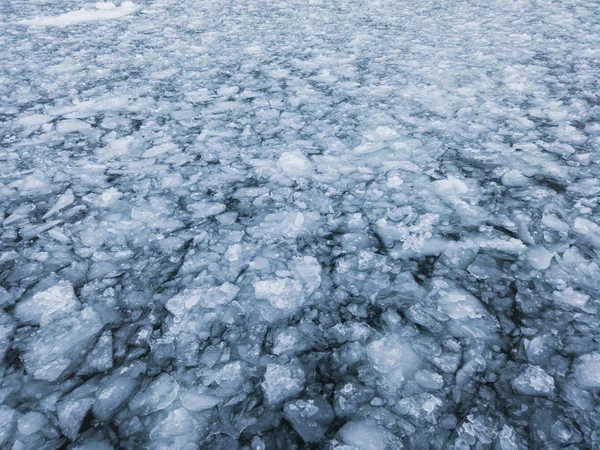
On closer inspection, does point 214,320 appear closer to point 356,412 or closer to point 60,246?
point 356,412

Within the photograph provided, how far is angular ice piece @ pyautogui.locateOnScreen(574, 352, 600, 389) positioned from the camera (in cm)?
103

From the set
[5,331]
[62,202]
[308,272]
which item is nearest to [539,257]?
[308,272]

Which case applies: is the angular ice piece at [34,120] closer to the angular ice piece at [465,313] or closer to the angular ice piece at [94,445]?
the angular ice piece at [94,445]

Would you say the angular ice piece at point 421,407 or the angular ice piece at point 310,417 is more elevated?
the angular ice piece at point 421,407

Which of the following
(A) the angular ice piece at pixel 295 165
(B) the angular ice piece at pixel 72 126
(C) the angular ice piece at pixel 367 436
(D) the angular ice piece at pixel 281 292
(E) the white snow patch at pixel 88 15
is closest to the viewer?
(C) the angular ice piece at pixel 367 436

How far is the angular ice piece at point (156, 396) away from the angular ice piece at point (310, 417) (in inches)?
12.8

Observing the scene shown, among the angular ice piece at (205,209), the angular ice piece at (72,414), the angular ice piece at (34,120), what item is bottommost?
the angular ice piece at (205,209)

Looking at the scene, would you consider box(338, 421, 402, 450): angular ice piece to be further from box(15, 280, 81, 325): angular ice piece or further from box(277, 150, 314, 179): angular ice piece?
box(277, 150, 314, 179): angular ice piece

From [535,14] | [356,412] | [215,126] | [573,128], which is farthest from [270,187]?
[535,14]

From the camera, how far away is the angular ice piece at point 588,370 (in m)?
1.03

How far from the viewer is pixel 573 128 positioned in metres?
2.14

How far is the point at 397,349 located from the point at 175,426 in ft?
2.16

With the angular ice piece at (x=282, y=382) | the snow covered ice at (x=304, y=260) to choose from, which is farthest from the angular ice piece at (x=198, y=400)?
the angular ice piece at (x=282, y=382)

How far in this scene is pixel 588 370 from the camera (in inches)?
41.4
